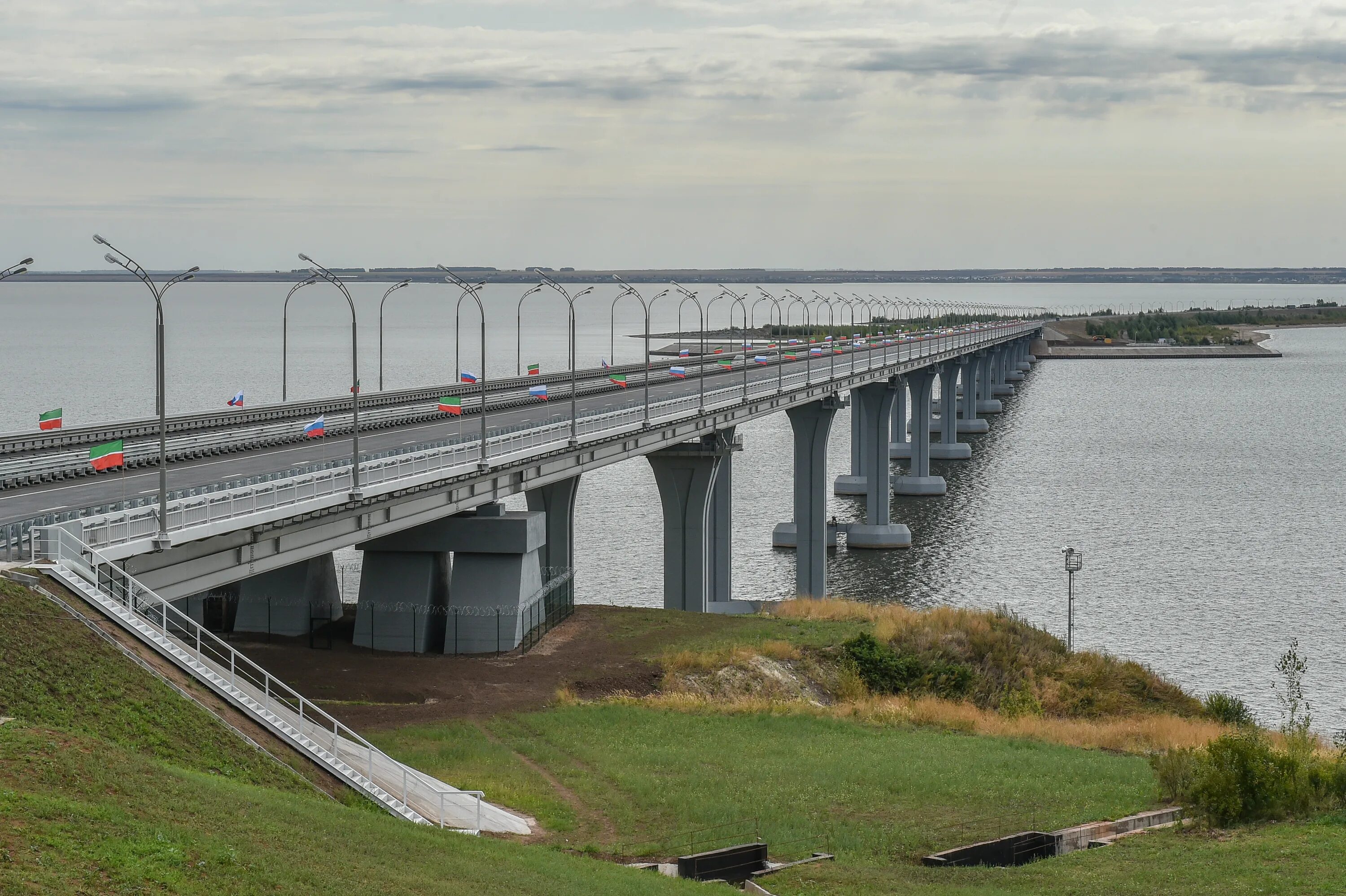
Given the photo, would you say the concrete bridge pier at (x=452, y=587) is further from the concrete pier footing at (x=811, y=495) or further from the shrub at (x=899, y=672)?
the concrete pier footing at (x=811, y=495)

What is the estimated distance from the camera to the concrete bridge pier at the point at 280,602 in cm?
4928

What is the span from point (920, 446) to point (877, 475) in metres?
24.3

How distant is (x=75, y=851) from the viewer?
17453 mm

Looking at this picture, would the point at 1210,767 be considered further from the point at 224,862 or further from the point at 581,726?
the point at 224,862

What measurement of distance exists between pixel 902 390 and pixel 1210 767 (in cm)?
8831

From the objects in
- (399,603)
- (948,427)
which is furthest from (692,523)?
(948,427)

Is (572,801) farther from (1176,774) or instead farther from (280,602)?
(280,602)

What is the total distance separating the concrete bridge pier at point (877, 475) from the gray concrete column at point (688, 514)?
21762mm

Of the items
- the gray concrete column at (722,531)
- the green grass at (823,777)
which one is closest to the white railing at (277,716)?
the green grass at (823,777)

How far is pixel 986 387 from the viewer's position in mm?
181000

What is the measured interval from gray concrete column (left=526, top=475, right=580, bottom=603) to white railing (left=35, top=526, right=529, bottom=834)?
29.5 metres

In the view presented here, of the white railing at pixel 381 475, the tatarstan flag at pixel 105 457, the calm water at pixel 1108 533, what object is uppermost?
the tatarstan flag at pixel 105 457

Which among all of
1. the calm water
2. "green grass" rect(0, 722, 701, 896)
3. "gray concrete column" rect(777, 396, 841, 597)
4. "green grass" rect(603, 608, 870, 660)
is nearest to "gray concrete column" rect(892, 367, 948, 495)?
the calm water

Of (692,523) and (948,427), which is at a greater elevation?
(948,427)
